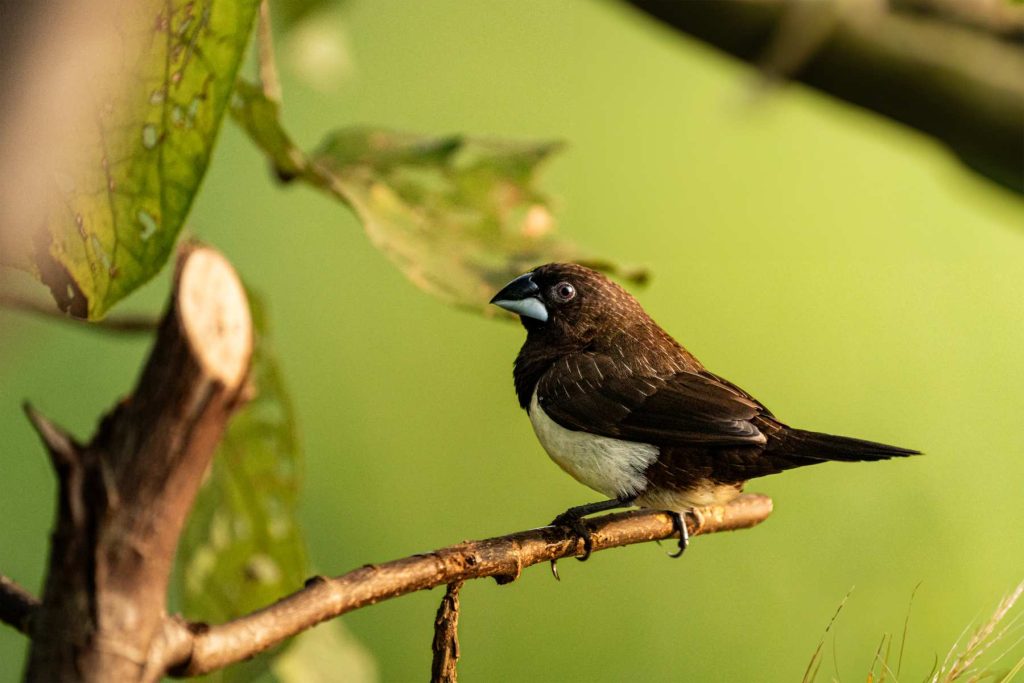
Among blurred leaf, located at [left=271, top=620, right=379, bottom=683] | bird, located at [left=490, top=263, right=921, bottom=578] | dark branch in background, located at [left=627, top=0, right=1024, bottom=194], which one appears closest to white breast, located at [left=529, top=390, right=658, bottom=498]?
bird, located at [left=490, top=263, right=921, bottom=578]

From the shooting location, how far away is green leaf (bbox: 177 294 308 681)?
3.62 ft

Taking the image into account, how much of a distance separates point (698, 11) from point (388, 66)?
1256 millimetres

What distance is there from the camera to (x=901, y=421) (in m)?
1.65

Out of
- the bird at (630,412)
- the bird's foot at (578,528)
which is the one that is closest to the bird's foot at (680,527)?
the bird at (630,412)

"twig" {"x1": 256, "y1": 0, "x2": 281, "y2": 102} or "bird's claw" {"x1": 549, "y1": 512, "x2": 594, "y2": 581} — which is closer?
"bird's claw" {"x1": 549, "y1": 512, "x2": 594, "y2": 581}

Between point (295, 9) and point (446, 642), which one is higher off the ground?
point (295, 9)

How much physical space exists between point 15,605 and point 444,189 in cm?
66

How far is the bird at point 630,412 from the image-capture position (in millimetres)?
A: 763

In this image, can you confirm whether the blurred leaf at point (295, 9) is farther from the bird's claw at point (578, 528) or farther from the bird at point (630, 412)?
the bird's claw at point (578, 528)

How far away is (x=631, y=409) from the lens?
0.81 metres

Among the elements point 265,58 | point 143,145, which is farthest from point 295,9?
point 143,145

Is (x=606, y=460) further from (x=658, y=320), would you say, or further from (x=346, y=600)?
(x=658, y=320)

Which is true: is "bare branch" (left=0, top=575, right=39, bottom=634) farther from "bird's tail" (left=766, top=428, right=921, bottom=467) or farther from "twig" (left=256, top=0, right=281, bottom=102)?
"twig" (left=256, top=0, right=281, bottom=102)

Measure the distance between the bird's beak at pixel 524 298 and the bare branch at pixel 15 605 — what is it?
1.44 feet
